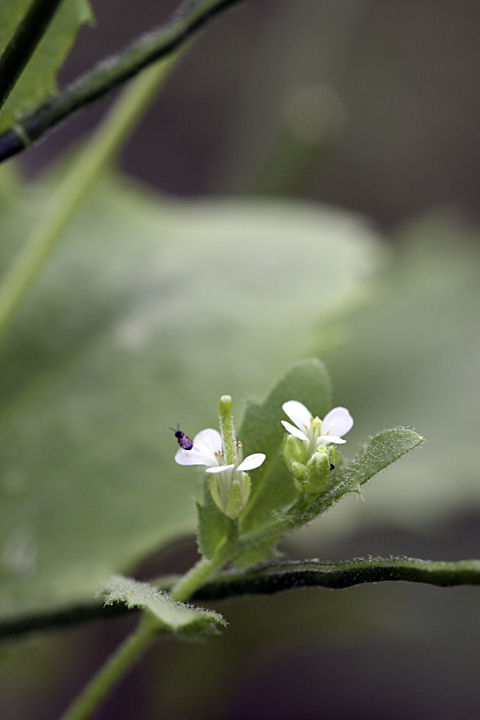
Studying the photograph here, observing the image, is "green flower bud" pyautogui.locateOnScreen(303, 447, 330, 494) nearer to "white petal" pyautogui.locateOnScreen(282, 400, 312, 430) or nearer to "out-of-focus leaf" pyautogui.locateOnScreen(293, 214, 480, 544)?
"white petal" pyautogui.locateOnScreen(282, 400, 312, 430)

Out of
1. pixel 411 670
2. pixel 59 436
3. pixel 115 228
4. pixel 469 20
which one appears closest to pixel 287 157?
pixel 115 228

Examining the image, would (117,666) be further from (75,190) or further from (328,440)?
(75,190)

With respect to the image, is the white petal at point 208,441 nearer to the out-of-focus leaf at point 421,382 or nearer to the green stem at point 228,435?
the green stem at point 228,435

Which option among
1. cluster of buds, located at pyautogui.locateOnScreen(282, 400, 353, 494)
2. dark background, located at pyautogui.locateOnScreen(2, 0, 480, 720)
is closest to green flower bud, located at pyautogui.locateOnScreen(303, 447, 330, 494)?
cluster of buds, located at pyautogui.locateOnScreen(282, 400, 353, 494)

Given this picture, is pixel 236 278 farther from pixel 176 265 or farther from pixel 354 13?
pixel 354 13

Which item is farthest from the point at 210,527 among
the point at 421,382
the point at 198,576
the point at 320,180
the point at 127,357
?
the point at 320,180
